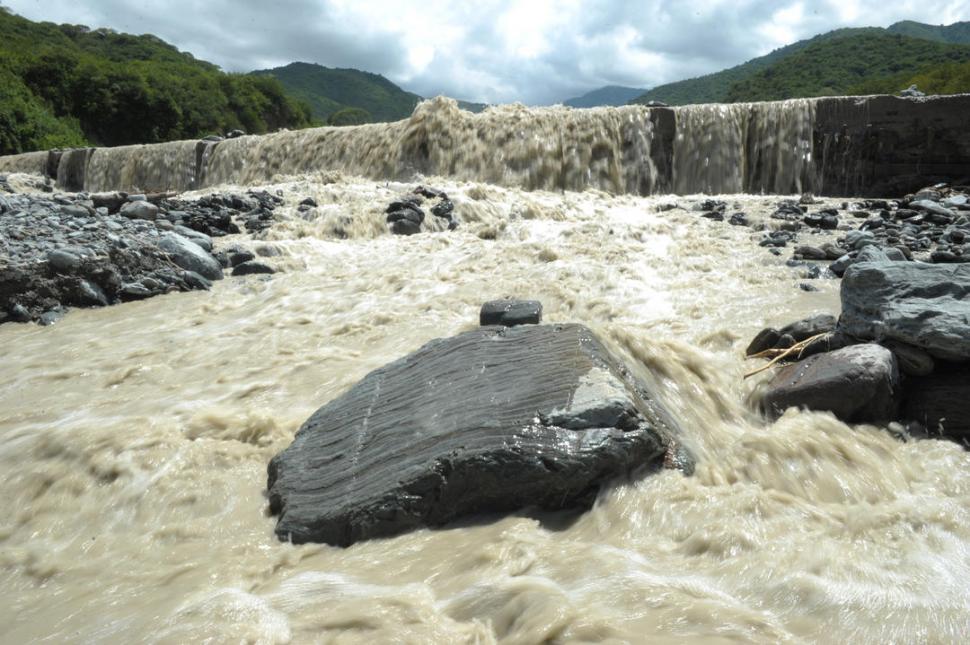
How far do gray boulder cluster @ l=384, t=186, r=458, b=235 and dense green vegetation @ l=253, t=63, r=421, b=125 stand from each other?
110478 millimetres

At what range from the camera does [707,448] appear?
336cm

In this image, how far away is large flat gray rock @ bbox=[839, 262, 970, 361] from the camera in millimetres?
3639

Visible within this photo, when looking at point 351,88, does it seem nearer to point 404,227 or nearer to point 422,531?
point 404,227

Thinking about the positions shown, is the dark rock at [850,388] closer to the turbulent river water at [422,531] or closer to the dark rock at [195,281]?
the turbulent river water at [422,531]

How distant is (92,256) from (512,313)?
15.0 ft

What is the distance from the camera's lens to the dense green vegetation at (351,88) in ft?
399

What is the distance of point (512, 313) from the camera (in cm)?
514

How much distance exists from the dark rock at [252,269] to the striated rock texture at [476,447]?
4.83 meters

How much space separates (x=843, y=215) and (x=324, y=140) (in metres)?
11.9

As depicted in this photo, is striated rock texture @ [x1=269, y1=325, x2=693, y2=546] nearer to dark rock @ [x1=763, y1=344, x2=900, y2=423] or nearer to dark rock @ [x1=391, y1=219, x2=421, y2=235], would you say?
dark rock @ [x1=763, y1=344, x2=900, y2=423]

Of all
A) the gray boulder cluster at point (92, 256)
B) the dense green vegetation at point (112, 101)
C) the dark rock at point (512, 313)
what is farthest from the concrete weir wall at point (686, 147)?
the dense green vegetation at point (112, 101)

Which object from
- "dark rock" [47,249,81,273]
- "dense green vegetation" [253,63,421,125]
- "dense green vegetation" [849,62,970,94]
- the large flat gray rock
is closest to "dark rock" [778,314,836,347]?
the large flat gray rock

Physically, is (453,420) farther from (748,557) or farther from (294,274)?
(294,274)

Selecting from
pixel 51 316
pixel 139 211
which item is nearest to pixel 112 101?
pixel 139 211
